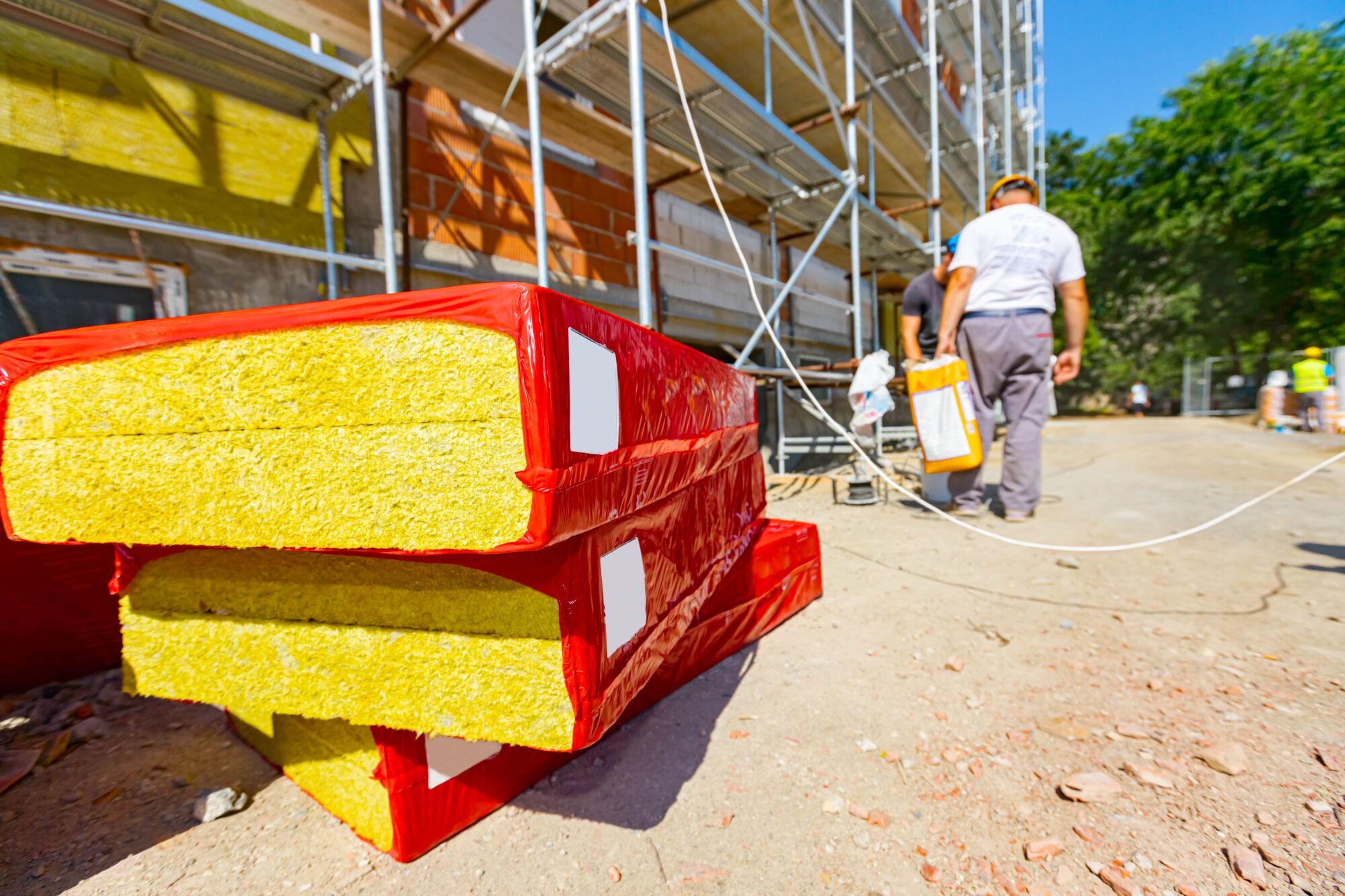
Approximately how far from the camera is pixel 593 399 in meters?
0.80

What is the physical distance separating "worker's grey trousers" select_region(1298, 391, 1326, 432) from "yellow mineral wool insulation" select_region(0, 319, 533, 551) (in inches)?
577

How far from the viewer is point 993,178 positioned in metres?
11.5

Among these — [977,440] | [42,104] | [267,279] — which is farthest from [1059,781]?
[42,104]

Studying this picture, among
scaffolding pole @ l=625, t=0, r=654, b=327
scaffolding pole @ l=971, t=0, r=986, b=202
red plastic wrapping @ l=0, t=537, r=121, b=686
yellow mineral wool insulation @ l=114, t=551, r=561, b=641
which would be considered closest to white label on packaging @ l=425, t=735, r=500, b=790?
yellow mineral wool insulation @ l=114, t=551, r=561, b=641

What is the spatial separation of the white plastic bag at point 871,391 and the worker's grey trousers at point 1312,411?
11407 millimetres

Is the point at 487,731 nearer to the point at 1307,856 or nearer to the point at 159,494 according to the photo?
the point at 159,494

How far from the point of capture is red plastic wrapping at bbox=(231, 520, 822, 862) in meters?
0.95

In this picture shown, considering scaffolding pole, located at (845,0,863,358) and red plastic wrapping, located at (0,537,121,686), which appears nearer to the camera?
red plastic wrapping, located at (0,537,121,686)

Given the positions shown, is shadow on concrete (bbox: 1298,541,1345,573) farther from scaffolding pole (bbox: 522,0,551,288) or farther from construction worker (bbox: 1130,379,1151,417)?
construction worker (bbox: 1130,379,1151,417)

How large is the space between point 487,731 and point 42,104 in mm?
3522

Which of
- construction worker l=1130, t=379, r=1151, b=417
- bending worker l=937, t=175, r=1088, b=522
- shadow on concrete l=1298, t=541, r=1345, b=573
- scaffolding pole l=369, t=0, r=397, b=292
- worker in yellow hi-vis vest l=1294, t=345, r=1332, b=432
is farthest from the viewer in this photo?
construction worker l=1130, t=379, r=1151, b=417

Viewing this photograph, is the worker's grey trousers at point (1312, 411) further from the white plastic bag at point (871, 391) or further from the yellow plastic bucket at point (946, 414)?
the yellow plastic bucket at point (946, 414)

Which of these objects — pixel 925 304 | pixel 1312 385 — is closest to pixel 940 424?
pixel 925 304

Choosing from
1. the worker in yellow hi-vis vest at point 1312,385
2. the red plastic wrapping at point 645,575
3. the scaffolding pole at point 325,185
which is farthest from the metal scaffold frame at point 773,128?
the worker in yellow hi-vis vest at point 1312,385
